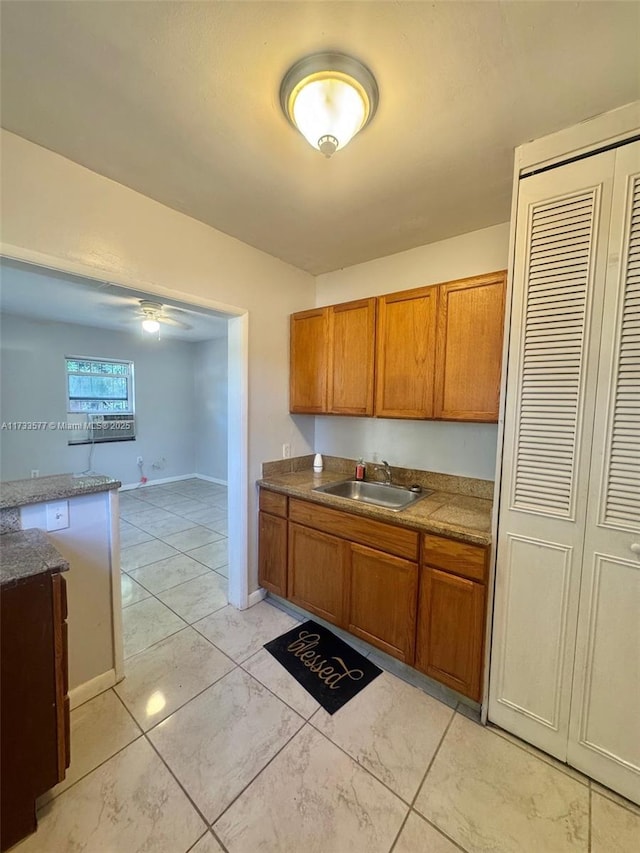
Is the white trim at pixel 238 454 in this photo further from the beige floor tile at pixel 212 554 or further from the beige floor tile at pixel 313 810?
the beige floor tile at pixel 313 810

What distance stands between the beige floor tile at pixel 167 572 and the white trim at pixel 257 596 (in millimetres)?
676

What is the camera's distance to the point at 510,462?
4.80 feet

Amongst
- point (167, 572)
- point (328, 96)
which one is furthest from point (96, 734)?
point (328, 96)

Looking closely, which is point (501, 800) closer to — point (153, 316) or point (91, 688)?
point (91, 688)

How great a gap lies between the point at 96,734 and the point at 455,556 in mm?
1846

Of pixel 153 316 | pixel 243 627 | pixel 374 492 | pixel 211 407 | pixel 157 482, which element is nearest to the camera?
pixel 243 627

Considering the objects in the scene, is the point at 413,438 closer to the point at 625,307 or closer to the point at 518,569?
the point at 518,569

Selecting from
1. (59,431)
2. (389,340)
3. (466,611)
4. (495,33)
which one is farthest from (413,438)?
(59,431)

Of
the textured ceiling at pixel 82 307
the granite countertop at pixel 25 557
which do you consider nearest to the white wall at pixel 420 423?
the textured ceiling at pixel 82 307

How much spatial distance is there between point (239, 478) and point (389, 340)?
1412mm

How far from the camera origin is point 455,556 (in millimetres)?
1608

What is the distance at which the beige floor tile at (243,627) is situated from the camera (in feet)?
6.76

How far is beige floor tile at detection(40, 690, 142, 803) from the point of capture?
1.36 meters

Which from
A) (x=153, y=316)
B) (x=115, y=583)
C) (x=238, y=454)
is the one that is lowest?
(x=115, y=583)
